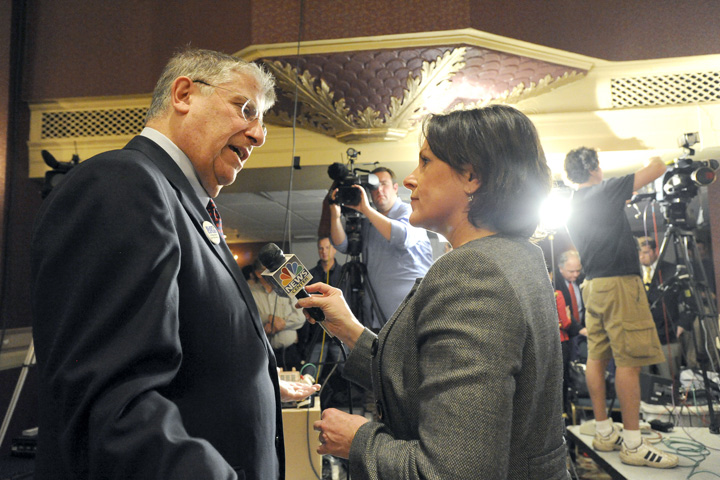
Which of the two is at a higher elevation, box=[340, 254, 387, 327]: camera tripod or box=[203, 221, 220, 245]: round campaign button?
box=[203, 221, 220, 245]: round campaign button

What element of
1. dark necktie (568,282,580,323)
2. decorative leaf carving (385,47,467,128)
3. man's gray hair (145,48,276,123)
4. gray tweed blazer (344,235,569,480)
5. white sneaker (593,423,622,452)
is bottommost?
white sneaker (593,423,622,452)

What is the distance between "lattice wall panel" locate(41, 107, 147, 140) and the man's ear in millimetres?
2847

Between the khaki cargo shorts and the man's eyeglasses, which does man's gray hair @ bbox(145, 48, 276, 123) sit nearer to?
the man's eyeglasses

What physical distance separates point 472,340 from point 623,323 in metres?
1.99

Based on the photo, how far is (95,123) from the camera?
3467 mm

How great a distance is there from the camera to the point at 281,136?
3.37 metres

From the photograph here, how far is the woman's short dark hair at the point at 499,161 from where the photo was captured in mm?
814

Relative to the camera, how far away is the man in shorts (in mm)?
2240

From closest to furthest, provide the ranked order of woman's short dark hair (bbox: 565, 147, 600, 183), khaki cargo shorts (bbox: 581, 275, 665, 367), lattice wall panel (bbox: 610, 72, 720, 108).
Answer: khaki cargo shorts (bbox: 581, 275, 665, 367) → woman's short dark hair (bbox: 565, 147, 600, 183) → lattice wall panel (bbox: 610, 72, 720, 108)

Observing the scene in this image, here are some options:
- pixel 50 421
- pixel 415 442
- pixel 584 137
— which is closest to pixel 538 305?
pixel 415 442

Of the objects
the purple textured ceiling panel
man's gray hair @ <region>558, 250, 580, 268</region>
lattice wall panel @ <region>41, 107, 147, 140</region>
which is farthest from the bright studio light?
lattice wall panel @ <region>41, 107, 147, 140</region>

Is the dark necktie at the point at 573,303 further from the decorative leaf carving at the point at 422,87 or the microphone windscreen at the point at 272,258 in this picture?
the microphone windscreen at the point at 272,258

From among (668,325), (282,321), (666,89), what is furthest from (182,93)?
(668,325)

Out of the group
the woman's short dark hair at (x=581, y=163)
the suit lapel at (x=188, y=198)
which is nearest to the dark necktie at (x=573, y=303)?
the woman's short dark hair at (x=581, y=163)
